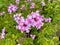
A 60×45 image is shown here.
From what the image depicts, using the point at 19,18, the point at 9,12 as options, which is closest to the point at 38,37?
the point at 19,18

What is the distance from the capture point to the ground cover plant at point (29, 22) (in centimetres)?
236

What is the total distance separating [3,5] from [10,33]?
22.9 inches

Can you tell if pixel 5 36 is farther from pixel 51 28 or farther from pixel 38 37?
pixel 51 28

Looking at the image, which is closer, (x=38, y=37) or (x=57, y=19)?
(x=38, y=37)

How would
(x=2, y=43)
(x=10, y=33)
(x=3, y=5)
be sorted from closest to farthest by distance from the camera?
(x=2, y=43) → (x=10, y=33) → (x=3, y=5)

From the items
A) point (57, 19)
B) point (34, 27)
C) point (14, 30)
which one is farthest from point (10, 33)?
point (57, 19)

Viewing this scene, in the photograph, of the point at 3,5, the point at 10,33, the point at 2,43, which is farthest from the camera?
the point at 3,5

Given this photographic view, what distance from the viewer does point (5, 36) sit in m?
2.43

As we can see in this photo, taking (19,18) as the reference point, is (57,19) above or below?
below

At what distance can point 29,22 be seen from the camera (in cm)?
233

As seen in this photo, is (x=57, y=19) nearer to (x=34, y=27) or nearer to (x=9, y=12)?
(x=34, y=27)

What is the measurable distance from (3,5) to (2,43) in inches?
29.4

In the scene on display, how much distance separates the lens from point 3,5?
9.66 ft

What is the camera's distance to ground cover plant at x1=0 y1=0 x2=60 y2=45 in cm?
236
